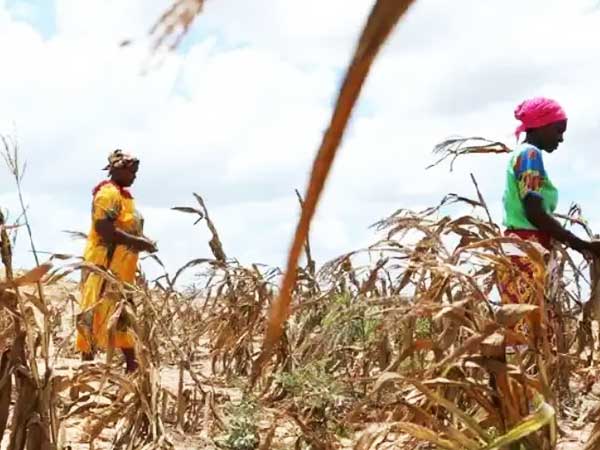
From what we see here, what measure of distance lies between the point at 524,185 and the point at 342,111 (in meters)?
3.90

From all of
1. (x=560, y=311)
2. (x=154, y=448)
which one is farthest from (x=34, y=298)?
(x=560, y=311)

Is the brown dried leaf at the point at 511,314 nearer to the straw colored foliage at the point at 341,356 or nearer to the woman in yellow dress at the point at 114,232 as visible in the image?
the straw colored foliage at the point at 341,356

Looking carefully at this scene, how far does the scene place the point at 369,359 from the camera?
5.02 meters

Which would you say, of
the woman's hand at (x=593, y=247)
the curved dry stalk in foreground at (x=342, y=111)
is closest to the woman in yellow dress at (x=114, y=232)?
the woman's hand at (x=593, y=247)

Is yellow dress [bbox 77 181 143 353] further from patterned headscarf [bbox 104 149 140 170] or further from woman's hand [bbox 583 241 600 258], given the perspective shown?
woman's hand [bbox 583 241 600 258]

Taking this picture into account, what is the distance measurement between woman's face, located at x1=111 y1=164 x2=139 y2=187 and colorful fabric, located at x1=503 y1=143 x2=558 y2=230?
241 centimetres

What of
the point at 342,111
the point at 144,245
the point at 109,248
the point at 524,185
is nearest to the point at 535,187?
the point at 524,185

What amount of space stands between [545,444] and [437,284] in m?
1.05

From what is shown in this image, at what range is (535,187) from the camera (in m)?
4.28

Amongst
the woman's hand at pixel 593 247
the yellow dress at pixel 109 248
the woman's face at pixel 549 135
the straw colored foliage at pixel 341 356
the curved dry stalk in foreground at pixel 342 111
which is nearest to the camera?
the curved dry stalk in foreground at pixel 342 111

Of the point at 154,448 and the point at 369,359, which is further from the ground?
the point at 369,359

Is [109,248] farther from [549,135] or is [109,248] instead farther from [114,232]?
[549,135]

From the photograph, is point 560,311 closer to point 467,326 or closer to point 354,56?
point 467,326

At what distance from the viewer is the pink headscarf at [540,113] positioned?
4.37m
